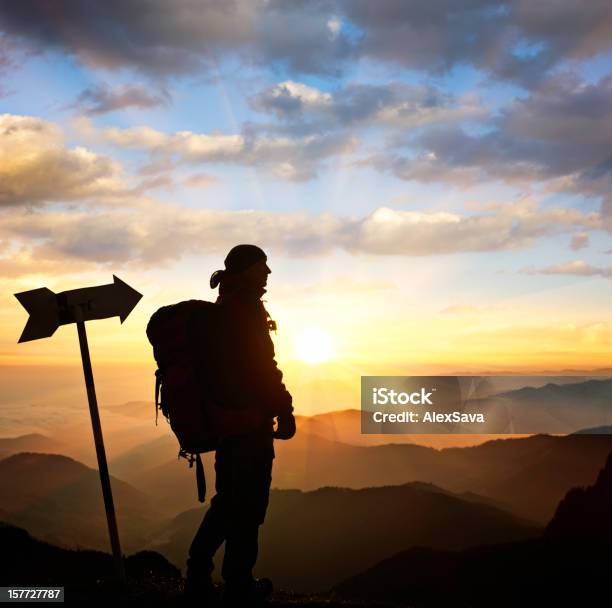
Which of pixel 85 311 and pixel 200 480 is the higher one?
pixel 85 311

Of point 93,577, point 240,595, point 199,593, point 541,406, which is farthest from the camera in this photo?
point 541,406

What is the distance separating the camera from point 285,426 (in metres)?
7.04

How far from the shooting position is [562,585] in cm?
6712

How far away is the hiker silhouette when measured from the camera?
679cm

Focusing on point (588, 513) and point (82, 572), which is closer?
point (82, 572)

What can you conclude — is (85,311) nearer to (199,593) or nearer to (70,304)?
(70,304)

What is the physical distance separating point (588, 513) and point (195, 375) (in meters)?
111

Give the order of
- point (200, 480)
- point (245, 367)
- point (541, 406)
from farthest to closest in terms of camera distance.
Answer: point (541, 406)
point (200, 480)
point (245, 367)

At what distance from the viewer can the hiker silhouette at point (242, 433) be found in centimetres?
679

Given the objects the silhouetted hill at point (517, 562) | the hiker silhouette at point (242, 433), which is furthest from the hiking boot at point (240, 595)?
the silhouetted hill at point (517, 562)

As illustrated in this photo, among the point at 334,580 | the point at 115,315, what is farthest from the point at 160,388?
the point at 334,580

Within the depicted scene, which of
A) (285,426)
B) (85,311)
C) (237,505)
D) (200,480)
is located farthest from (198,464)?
(85,311)

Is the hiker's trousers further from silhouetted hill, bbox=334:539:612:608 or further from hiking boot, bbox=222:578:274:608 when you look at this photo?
silhouetted hill, bbox=334:539:612:608

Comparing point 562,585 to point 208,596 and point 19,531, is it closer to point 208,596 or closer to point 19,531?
point 19,531
